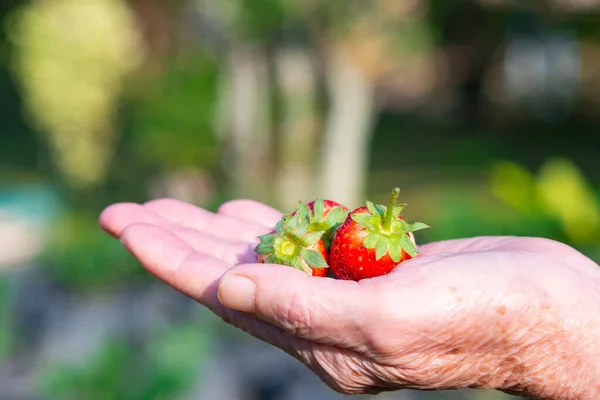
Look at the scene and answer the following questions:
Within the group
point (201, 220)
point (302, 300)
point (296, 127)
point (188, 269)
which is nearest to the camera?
point (302, 300)

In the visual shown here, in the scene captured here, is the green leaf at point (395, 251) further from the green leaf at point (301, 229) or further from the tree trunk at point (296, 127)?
the tree trunk at point (296, 127)

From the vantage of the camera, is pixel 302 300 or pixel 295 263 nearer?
pixel 302 300

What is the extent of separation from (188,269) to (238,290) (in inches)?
13.4

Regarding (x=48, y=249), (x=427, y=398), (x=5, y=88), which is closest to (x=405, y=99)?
(x=5, y=88)

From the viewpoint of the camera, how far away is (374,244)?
2.05 meters

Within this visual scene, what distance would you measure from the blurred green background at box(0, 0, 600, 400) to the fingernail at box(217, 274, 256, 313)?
71.2 inches

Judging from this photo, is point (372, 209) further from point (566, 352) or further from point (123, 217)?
point (123, 217)

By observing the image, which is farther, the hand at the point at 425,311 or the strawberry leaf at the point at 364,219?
the strawberry leaf at the point at 364,219

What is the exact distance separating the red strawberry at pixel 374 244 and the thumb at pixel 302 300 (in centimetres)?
22

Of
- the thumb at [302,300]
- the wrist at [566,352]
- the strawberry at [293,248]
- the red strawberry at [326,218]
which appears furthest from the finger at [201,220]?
the wrist at [566,352]

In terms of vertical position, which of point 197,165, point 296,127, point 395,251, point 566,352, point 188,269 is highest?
point 395,251

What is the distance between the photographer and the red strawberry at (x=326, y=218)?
2.24m

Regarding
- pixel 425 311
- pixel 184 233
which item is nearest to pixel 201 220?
pixel 184 233

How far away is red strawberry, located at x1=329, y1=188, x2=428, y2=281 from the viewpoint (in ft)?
6.74
